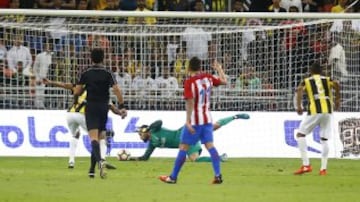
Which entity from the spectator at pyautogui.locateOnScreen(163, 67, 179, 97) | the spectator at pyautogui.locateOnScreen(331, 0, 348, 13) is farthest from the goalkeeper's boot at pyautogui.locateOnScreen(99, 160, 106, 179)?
the spectator at pyautogui.locateOnScreen(331, 0, 348, 13)

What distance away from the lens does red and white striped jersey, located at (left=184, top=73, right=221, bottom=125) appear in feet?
68.7

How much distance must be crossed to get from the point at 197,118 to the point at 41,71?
10.1 m

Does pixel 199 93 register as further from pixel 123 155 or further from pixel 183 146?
pixel 123 155

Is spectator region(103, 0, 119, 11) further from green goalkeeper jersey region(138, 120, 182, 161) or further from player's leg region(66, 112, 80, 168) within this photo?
player's leg region(66, 112, 80, 168)

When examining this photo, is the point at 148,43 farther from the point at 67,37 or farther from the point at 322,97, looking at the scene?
the point at 322,97

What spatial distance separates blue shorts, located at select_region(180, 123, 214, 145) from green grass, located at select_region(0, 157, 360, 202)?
75 cm

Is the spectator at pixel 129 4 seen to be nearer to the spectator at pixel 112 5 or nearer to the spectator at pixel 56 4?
the spectator at pixel 112 5

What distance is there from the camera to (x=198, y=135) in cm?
2105

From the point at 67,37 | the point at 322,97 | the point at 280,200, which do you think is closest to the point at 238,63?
the point at 67,37

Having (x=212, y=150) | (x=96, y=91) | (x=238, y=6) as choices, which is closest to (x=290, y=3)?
(x=238, y=6)

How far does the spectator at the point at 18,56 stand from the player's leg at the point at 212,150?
1008 centimetres

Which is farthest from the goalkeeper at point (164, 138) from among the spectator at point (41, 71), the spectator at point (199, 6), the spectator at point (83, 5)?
the spectator at point (199, 6)

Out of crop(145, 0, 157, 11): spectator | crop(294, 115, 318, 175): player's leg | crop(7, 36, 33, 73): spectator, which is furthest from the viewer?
crop(145, 0, 157, 11): spectator

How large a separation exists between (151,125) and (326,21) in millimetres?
5428
